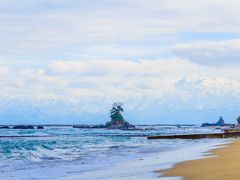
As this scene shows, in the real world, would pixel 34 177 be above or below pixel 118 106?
below

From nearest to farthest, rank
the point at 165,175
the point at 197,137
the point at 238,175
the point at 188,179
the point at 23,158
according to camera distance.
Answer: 1. the point at 238,175
2. the point at 188,179
3. the point at 165,175
4. the point at 23,158
5. the point at 197,137

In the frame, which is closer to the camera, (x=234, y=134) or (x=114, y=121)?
(x=234, y=134)

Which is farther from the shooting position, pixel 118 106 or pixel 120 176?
pixel 118 106

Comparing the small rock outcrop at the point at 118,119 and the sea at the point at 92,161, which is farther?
the small rock outcrop at the point at 118,119

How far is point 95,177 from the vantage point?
20.2 metres

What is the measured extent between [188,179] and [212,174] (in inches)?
39.5

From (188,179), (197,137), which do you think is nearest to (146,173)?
(188,179)

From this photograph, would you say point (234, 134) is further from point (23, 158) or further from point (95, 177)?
point (95, 177)

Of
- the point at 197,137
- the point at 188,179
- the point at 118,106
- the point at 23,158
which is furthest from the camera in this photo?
the point at 118,106

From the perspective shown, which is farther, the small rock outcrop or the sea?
the small rock outcrop

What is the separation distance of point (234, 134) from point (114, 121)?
113833 mm

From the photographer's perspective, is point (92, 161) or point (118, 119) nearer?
point (92, 161)

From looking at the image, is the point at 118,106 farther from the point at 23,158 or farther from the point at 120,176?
the point at 120,176

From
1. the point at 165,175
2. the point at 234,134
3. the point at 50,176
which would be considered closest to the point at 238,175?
the point at 165,175
